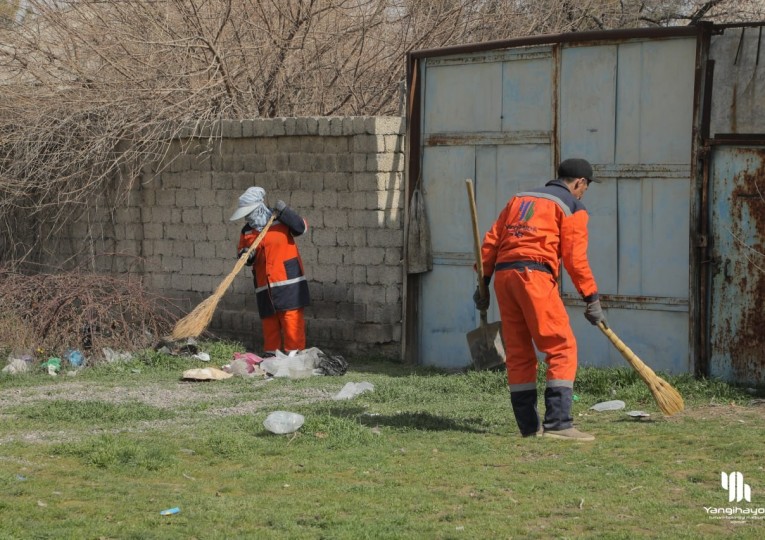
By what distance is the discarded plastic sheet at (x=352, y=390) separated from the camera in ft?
28.7

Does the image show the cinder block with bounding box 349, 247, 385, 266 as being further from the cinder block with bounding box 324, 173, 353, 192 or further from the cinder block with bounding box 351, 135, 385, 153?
the cinder block with bounding box 351, 135, 385, 153

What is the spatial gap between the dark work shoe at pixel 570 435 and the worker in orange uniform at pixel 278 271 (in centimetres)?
405

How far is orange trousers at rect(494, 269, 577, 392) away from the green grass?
1.41 feet

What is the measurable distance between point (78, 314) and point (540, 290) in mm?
5799

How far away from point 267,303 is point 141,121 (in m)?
3.28

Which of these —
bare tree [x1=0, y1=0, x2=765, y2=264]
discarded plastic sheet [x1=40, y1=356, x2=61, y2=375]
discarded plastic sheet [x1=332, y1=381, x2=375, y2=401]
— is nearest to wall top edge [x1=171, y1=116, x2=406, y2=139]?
bare tree [x1=0, y1=0, x2=765, y2=264]

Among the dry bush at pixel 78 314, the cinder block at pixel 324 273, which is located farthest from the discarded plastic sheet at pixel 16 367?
the cinder block at pixel 324 273

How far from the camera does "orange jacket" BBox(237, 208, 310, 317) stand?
10469 mm

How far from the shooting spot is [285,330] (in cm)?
1055

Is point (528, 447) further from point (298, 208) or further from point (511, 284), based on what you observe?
point (298, 208)

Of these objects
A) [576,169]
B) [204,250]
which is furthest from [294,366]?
[576,169]

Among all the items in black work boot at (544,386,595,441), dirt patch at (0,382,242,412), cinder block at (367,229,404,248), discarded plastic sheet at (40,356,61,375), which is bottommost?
dirt patch at (0,382,242,412)

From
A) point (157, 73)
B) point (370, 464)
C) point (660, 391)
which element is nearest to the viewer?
point (370, 464)

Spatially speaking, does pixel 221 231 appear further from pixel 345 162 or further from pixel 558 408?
pixel 558 408
